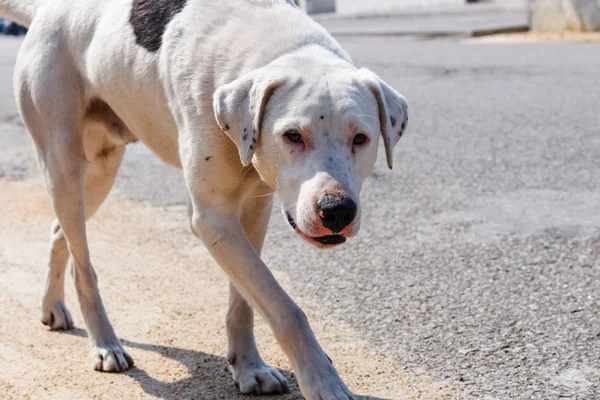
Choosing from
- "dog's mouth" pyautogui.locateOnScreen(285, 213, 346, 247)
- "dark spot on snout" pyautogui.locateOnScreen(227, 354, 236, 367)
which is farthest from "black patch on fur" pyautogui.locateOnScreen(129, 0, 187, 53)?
"dark spot on snout" pyautogui.locateOnScreen(227, 354, 236, 367)

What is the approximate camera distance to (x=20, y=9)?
16.6 feet

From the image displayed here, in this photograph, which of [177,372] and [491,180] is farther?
[491,180]

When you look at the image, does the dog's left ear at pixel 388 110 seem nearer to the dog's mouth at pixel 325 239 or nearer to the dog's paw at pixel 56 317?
the dog's mouth at pixel 325 239

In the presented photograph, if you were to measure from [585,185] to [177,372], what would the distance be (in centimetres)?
374

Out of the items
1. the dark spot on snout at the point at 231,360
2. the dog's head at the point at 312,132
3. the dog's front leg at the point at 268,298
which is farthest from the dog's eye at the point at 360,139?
the dark spot on snout at the point at 231,360

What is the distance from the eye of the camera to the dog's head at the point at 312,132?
324 centimetres

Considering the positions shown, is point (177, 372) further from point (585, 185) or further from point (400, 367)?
point (585, 185)

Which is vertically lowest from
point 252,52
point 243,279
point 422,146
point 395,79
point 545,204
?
point 395,79

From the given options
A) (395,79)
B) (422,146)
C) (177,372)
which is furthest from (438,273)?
(395,79)

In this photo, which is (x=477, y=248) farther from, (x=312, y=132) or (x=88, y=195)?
(x=312, y=132)

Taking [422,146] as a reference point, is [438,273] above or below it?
above

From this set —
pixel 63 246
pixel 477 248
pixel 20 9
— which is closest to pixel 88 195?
pixel 63 246

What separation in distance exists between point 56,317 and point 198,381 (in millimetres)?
1113

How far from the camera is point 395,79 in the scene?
1287 centimetres
